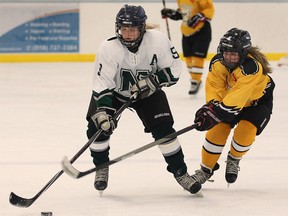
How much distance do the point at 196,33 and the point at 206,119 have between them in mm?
3928

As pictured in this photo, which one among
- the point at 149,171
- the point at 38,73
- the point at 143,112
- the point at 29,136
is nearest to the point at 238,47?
the point at 143,112

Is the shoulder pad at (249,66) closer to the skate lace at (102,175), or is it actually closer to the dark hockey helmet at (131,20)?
the dark hockey helmet at (131,20)

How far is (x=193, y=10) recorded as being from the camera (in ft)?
25.3

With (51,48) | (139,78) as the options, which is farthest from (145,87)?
(51,48)

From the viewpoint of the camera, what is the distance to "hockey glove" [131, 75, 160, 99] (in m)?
3.98

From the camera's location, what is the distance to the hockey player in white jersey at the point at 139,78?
396 cm

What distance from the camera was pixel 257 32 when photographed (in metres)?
10.1

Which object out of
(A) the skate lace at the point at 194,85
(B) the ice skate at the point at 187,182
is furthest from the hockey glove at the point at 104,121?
(A) the skate lace at the point at 194,85

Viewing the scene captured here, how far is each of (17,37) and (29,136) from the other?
4178 mm

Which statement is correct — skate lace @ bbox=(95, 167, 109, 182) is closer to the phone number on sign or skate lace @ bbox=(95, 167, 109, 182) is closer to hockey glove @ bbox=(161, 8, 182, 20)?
hockey glove @ bbox=(161, 8, 182, 20)

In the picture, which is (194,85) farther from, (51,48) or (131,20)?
(131,20)

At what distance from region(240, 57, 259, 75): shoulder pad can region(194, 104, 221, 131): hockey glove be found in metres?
0.25

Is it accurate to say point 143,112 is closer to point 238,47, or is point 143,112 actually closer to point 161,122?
point 161,122

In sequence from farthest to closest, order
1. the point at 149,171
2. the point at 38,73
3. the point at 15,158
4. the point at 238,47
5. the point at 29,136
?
the point at 38,73 < the point at 29,136 < the point at 15,158 < the point at 149,171 < the point at 238,47
